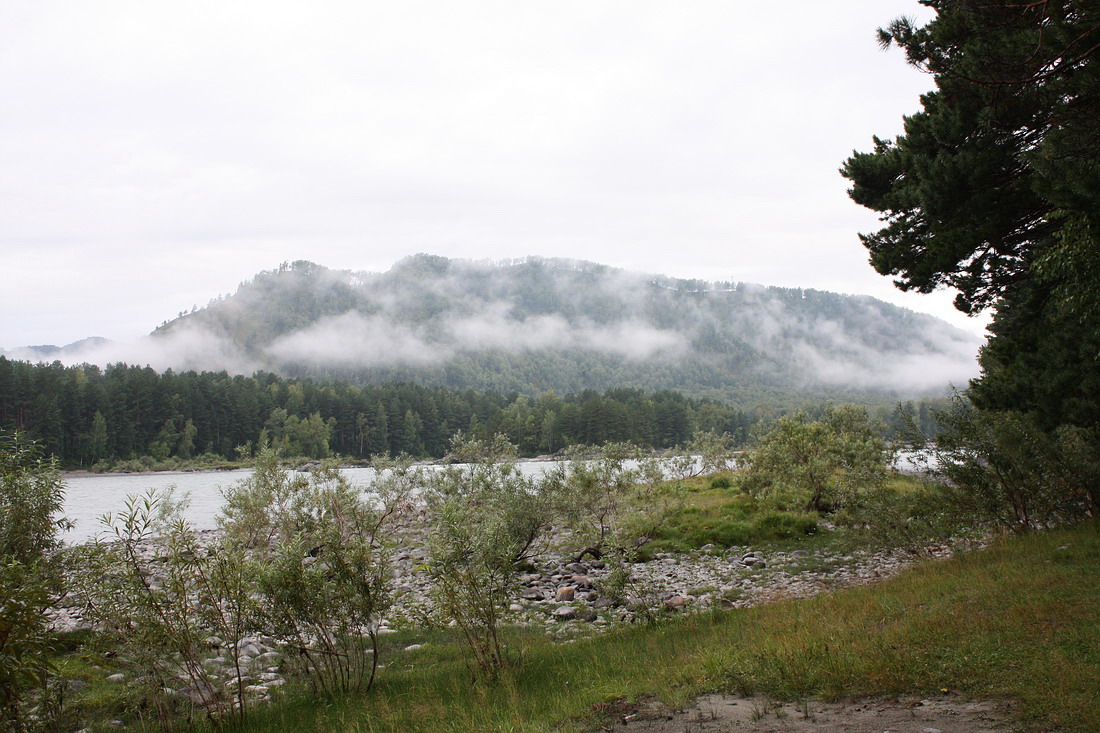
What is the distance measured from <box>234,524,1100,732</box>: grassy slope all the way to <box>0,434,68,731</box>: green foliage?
13.3ft

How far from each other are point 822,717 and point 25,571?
38.7 feet

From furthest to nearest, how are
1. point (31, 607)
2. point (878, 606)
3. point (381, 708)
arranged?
point (878, 606), point (381, 708), point (31, 607)

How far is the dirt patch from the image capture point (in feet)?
22.5

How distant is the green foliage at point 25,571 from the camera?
6.51 m

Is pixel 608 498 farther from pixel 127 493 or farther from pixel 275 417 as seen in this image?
pixel 275 417

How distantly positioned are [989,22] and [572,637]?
15107 millimetres

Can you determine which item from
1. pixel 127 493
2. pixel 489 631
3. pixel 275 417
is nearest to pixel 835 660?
pixel 489 631

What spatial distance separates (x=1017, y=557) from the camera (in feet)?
46.5

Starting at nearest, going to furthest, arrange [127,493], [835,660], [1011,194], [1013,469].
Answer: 1. [835,660]
2. [1011,194]
3. [1013,469]
4. [127,493]

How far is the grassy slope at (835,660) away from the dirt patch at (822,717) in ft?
1.00

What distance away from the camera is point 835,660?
356 inches

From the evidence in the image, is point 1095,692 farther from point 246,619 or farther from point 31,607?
point 246,619

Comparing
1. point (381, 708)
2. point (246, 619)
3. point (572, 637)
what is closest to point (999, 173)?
point (572, 637)

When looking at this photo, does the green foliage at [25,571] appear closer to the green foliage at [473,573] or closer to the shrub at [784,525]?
the green foliage at [473,573]
